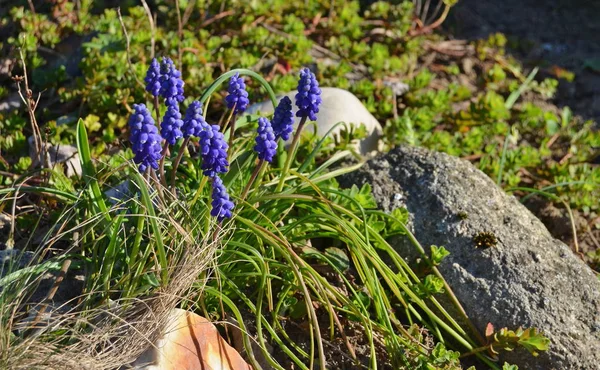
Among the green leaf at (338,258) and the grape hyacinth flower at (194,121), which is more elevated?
the grape hyacinth flower at (194,121)

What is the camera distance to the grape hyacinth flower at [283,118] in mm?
2814

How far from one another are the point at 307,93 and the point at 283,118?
0.45ft

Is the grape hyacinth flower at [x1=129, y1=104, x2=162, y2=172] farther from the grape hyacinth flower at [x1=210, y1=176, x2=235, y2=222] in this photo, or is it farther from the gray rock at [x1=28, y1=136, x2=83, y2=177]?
the gray rock at [x1=28, y1=136, x2=83, y2=177]

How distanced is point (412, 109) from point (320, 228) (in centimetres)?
172

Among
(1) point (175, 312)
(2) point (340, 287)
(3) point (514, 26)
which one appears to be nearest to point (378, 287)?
(2) point (340, 287)

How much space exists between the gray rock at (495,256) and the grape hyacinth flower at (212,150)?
45.3 inches

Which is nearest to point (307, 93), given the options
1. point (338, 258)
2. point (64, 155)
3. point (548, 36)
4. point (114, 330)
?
point (338, 258)

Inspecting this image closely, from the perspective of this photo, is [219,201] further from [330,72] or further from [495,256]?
[330,72]

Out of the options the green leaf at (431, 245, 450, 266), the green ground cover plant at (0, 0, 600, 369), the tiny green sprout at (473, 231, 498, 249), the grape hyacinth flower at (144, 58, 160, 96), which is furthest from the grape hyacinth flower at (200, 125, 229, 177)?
the tiny green sprout at (473, 231, 498, 249)

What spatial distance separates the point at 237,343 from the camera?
288cm

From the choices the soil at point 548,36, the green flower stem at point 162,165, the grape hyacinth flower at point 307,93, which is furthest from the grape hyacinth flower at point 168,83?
the soil at point 548,36

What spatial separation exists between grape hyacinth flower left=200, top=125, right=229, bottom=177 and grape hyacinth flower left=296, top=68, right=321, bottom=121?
384 mm

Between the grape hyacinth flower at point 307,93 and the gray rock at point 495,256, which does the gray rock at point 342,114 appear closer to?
the gray rock at point 495,256

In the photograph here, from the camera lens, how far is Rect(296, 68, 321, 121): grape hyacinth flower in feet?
9.15
